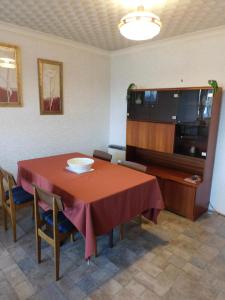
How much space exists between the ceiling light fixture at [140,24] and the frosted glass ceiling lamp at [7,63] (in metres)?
1.81

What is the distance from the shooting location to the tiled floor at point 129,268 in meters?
1.76

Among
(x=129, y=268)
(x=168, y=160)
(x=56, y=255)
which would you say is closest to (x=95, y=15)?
(x=168, y=160)

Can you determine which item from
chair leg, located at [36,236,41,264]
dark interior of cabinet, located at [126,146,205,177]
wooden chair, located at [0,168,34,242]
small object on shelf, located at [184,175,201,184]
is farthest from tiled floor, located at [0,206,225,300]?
dark interior of cabinet, located at [126,146,205,177]

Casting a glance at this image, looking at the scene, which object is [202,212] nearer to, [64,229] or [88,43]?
[64,229]

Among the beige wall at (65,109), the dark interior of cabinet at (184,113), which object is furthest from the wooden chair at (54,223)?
the dark interior of cabinet at (184,113)

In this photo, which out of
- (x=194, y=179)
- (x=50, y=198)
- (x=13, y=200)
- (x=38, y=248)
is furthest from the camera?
(x=194, y=179)

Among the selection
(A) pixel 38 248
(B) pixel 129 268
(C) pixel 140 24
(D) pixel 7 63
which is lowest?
(B) pixel 129 268

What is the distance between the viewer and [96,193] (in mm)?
1848

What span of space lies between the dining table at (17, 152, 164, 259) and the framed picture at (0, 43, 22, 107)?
38.0 inches

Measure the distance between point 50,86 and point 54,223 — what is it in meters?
2.30

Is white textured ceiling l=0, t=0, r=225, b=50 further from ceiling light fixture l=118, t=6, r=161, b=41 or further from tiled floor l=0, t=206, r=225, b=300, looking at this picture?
tiled floor l=0, t=206, r=225, b=300

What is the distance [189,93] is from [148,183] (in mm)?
1443

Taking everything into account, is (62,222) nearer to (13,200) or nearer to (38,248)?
(38,248)

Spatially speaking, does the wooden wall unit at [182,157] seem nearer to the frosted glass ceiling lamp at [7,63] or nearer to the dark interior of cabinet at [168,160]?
the dark interior of cabinet at [168,160]
